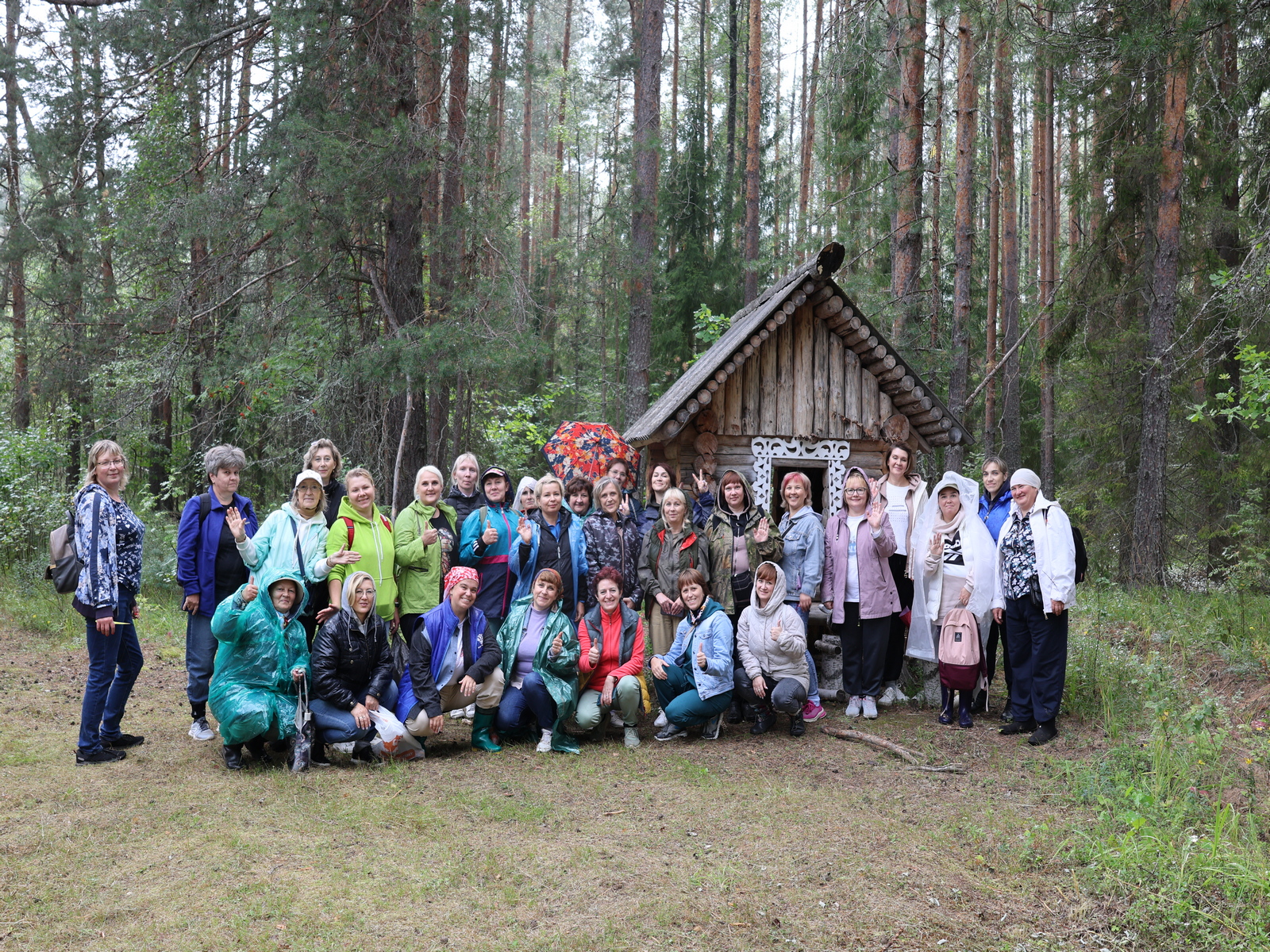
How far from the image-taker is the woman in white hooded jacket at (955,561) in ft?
21.3

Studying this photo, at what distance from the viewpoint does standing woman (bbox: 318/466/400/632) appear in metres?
5.62

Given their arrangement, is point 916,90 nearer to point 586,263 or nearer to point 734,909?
point 586,263

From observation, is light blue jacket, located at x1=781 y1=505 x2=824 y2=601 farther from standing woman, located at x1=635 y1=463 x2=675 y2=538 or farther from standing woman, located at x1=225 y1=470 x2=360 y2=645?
standing woman, located at x1=225 y1=470 x2=360 y2=645

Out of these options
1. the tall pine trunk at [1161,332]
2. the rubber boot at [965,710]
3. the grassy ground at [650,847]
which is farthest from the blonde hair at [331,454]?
the tall pine trunk at [1161,332]

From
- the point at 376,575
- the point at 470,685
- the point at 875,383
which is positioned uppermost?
the point at 875,383

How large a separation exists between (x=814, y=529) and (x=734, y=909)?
3580mm

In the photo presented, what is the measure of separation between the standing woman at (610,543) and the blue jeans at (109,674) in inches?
120

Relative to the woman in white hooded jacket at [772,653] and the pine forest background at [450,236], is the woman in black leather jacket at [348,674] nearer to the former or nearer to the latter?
the woman in white hooded jacket at [772,653]

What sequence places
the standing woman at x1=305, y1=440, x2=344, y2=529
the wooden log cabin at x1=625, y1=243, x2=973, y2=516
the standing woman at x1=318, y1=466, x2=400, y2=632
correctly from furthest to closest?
the wooden log cabin at x1=625, y1=243, x2=973, y2=516 < the standing woman at x1=305, y1=440, x2=344, y2=529 < the standing woman at x1=318, y1=466, x2=400, y2=632

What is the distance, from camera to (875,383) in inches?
341

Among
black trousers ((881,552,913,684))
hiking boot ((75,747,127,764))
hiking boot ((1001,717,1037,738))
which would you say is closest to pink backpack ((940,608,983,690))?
hiking boot ((1001,717,1037,738))

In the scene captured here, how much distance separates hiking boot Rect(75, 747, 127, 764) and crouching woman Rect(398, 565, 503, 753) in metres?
1.75

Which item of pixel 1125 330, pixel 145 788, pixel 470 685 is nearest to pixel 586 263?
pixel 1125 330

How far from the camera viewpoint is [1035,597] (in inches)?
238
